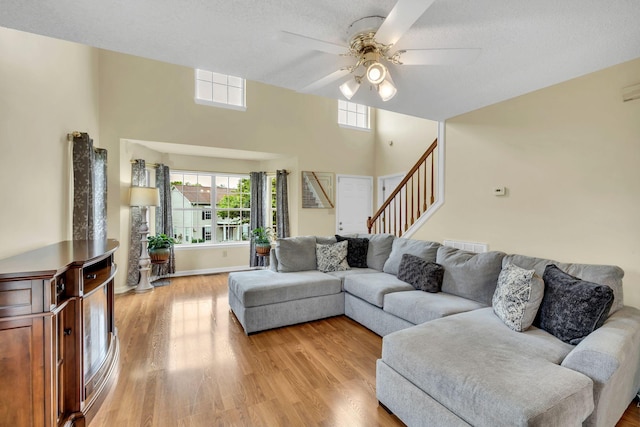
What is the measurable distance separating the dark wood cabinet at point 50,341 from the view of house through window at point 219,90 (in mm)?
3785

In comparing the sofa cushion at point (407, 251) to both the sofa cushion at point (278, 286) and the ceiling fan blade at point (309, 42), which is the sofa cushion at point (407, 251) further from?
the ceiling fan blade at point (309, 42)

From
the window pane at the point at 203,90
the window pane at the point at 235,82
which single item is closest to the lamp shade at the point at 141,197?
the window pane at the point at 203,90

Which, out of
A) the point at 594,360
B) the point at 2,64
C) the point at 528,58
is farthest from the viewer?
the point at 528,58

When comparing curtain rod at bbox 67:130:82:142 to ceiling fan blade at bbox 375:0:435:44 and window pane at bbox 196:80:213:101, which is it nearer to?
window pane at bbox 196:80:213:101

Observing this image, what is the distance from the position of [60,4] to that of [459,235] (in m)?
4.08

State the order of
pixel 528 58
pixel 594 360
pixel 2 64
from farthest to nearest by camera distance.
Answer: pixel 528 58 < pixel 2 64 < pixel 594 360

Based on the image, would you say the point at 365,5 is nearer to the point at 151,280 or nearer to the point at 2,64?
the point at 2,64

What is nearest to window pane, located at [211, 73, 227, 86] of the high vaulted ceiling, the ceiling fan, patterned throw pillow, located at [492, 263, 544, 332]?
the high vaulted ceiling

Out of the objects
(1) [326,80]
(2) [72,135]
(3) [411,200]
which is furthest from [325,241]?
(2) [72,135]

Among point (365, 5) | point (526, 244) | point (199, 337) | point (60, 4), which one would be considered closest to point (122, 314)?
point (199, 337)

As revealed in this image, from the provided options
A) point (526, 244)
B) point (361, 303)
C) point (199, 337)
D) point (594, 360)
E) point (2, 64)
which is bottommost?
point (199, 337)

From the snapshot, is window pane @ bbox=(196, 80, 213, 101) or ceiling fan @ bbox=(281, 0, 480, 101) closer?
ceiling fan @ bbox=(281, 0, 480, 101)

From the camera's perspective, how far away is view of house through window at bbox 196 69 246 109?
5.00 metres

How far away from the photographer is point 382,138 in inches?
253
